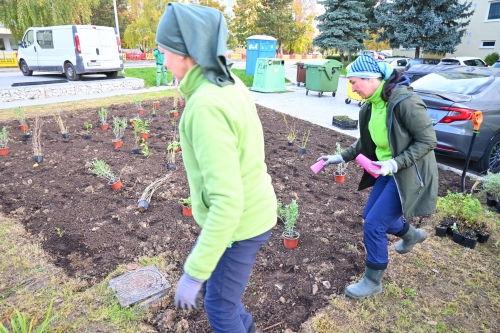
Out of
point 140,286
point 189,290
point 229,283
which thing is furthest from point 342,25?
point 189,290

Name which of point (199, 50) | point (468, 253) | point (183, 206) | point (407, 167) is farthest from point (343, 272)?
point (199, 50)

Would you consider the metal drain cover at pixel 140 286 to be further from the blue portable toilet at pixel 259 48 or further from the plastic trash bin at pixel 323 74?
the blue portable toilet at pixel 259 48

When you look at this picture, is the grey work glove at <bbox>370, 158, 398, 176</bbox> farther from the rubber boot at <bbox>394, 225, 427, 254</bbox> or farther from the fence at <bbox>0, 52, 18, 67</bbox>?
the fence at <bbox>0, 52, 18, 67</bbox>

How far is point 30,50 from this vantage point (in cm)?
1412

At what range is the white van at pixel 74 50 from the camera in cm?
1266

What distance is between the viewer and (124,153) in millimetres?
5348

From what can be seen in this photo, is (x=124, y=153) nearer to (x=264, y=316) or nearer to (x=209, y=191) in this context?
(x=264, y=316)

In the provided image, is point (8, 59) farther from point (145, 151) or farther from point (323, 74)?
point (145, 151)

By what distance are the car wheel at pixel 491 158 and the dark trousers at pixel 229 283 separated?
4959mm

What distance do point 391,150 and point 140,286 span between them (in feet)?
6.65

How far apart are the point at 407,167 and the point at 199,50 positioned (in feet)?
5.21

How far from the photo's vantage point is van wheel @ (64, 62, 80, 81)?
515 inches

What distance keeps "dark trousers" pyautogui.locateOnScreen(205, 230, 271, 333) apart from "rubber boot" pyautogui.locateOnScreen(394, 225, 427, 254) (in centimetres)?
175

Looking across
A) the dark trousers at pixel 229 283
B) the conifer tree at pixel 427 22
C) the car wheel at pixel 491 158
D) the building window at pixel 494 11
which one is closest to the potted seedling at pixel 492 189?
the car wheel at pixel 491 158
